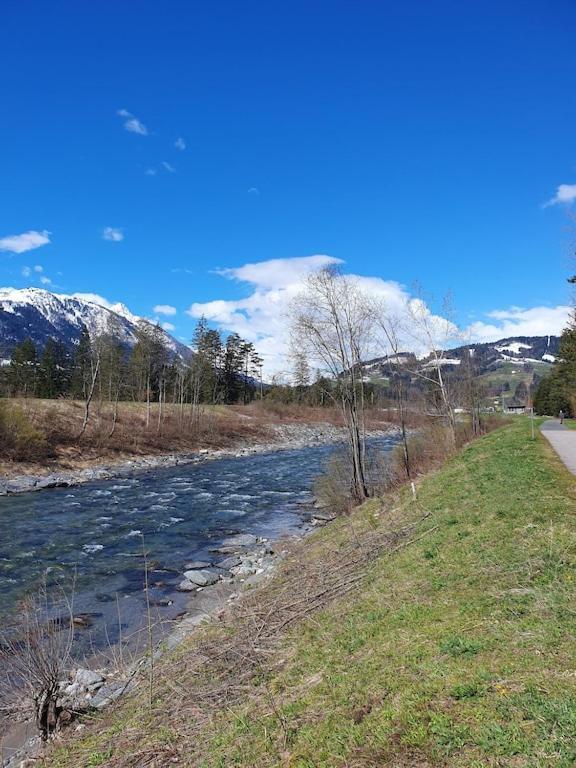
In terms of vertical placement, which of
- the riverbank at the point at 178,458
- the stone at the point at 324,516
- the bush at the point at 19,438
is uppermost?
the bush at the point at 19,438

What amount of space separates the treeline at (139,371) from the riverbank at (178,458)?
30.0 ft

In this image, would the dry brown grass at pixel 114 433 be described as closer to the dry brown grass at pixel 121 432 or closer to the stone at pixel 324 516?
the dry brown grass at pixel 121 432

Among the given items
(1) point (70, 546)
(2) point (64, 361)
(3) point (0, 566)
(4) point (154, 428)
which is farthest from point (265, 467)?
(2) point (64, 361)

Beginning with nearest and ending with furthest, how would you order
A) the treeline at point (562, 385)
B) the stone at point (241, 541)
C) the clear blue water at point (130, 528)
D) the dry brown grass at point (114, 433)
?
the clear blue water at point (130, 528), the stone at point (241, 541), the dry brown grass at point (114, 433), the treeline at point (562, 385)

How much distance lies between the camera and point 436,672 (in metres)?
5.08

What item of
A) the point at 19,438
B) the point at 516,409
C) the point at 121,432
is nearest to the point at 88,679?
the point at 19,438

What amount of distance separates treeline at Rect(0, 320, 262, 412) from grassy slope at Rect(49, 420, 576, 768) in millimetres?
42597

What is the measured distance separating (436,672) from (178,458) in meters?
41.1

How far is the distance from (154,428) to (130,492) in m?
23.8

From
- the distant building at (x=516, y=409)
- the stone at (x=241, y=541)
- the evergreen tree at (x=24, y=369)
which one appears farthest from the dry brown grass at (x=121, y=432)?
the distant building at (x=516, y=409)

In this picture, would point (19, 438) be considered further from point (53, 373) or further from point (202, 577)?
point (53, 373)

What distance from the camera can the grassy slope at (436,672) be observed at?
4.04 meters

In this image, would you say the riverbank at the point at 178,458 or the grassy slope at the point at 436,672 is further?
the riverbank at the point at 178,458

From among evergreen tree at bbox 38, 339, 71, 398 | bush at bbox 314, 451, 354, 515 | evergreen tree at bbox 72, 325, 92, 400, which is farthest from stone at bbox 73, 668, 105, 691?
evergreen tree at bbox 38, 339, 71, 398
